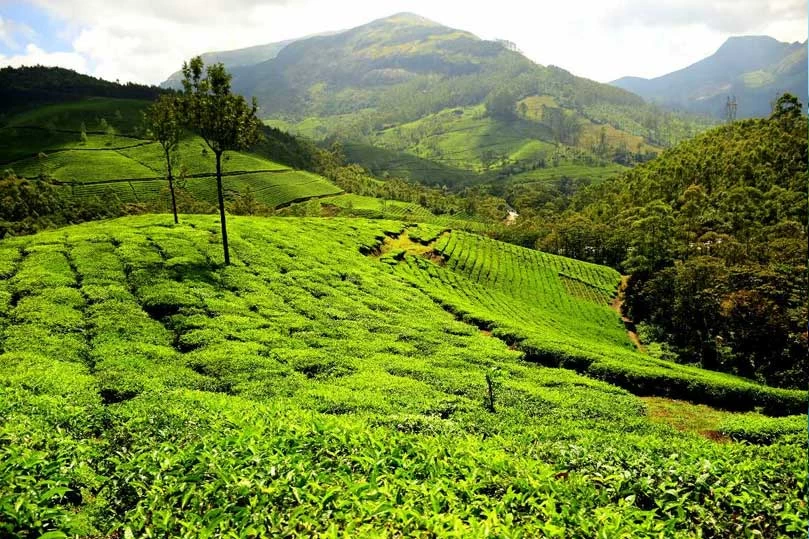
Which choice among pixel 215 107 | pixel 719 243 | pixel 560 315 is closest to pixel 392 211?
pixel 560 315

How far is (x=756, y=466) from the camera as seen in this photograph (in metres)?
9.92

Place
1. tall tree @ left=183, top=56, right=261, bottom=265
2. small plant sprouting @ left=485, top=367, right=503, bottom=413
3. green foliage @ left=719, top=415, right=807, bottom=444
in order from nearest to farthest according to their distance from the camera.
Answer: green foliage @ left=719, top=415, right=807, bottom=444
small plant sprouting @ left=485, top=367, right=503, bottom=413
tall tree @ left=183, top=56, right=261, bottom=265

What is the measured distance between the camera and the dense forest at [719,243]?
46219 mm

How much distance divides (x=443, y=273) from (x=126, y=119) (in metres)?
180

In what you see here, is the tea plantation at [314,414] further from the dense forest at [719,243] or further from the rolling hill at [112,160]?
the rolling hill at [112,160]

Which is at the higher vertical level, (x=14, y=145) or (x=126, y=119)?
(x=126, y=119)

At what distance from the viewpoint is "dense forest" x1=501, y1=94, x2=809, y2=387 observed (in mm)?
46219

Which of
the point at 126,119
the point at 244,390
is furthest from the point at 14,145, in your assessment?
the point at 244,390

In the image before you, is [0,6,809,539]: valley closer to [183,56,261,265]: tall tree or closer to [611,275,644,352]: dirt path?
[183,56,261,265]: tall tree

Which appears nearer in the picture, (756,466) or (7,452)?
(7,452)

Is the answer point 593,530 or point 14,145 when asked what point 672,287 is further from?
point 14,145

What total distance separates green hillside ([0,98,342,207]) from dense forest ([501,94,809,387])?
302ft

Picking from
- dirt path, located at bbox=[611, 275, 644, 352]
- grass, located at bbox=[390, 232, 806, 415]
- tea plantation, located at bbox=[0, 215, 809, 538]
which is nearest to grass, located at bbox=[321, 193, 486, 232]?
dirt path, located at bbox=[611, 275, 644, 352]

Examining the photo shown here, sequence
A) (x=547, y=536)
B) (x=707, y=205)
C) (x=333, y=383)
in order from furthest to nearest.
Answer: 1. (x=707, y=205)
2. (x=333, y=383)
3. (x=547, y=536)
